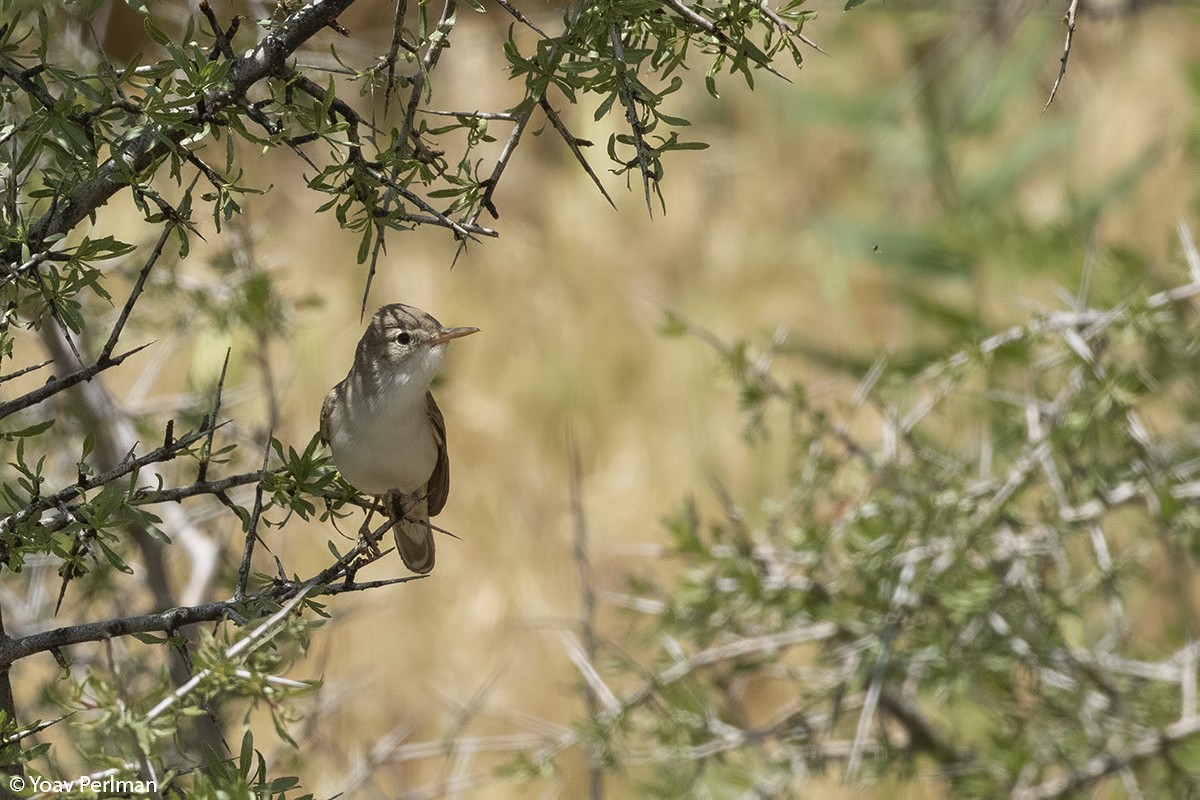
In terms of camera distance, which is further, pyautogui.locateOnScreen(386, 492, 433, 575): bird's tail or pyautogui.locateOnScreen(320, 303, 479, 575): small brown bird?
pyautogui.locateOnScreen(386, 492, 433, 575): bird's tail

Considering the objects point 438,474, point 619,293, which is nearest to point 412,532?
point 438,474

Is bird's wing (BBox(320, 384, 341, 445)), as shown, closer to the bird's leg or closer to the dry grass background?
the bird's leg

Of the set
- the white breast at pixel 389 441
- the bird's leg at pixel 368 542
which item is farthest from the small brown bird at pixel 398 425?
the bird's leg at pixel 368 542

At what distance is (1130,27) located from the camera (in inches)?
355

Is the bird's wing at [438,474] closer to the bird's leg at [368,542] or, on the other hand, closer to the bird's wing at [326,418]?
the bird's wing at [326,418]

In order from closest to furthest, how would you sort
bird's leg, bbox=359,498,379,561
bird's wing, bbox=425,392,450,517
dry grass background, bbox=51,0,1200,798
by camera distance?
bird's leg, bbox=359,498,379,561 → bird's wing, bbox=425,392,450,517 → dry grass background, bbox=51,0,1200,798

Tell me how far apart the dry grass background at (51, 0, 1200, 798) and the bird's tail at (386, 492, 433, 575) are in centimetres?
313

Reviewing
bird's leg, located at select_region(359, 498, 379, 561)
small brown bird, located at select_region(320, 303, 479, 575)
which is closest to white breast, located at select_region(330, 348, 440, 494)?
small brown bird, located at select_region(320, 303, 479, 575)

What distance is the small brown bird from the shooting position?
2838mm

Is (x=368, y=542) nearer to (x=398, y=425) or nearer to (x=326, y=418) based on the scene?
(x=398, y=425)

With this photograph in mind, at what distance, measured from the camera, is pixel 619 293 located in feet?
30.0

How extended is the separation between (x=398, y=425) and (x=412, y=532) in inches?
10.7

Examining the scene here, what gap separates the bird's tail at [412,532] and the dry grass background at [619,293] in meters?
3.13

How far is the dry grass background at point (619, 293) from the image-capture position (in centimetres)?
714
